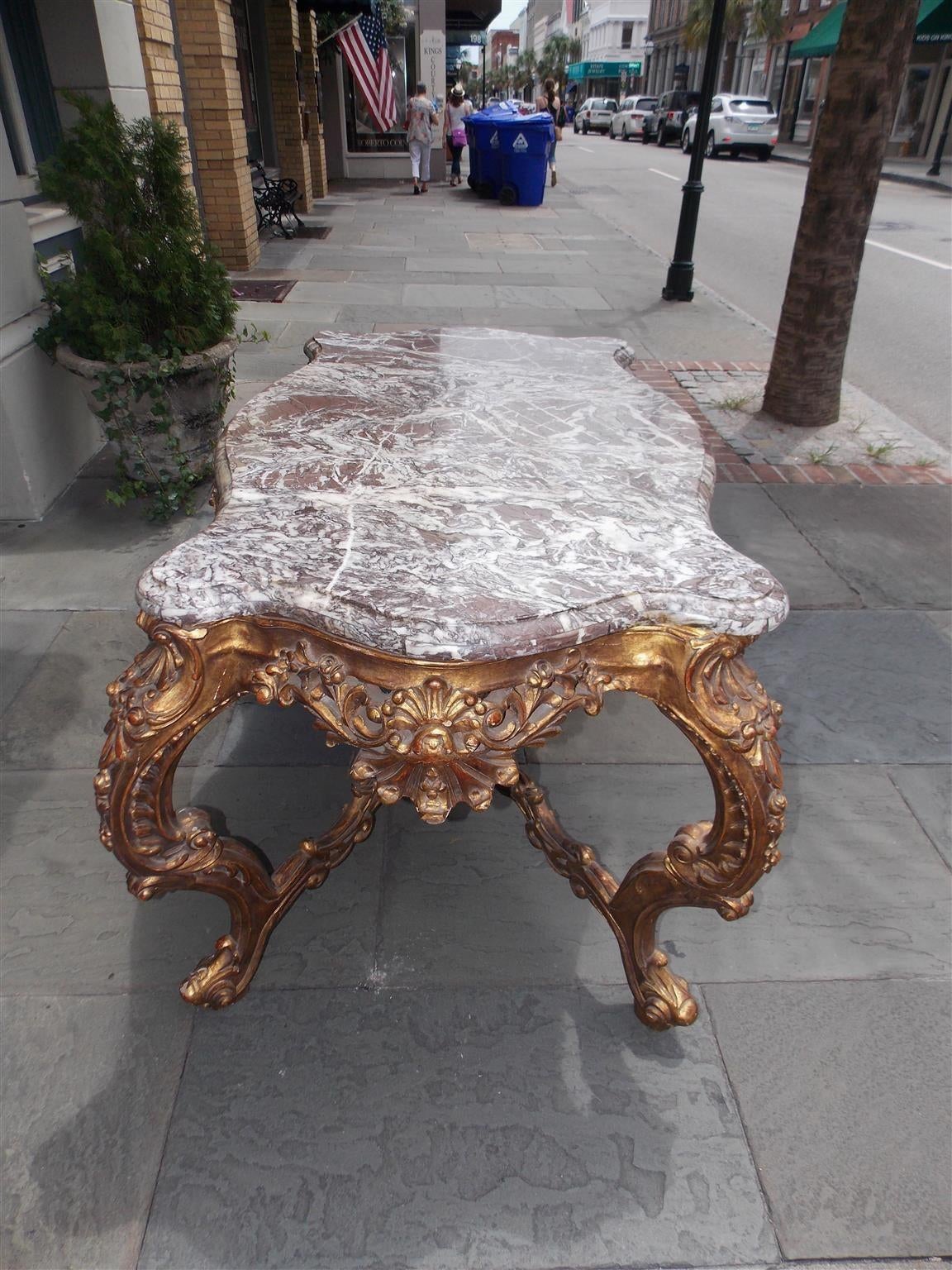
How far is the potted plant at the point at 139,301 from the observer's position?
373 centimetres

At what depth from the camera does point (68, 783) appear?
2.54 meters

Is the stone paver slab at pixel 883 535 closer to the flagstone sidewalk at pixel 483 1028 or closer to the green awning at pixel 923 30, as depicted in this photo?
the flagstone sidewalk at pixel 483 1028

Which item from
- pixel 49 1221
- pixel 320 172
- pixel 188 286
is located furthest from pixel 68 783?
pixel 320 172

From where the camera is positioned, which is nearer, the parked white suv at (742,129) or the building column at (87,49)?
the building column at (87,49)

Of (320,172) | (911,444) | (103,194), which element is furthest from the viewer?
(320,172)

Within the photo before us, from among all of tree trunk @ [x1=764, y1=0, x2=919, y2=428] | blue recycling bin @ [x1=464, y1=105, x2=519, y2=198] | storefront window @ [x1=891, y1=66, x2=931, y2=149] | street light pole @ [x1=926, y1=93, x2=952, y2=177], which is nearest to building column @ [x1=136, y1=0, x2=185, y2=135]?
tree trunk @ [x1=764, y1=0, x2=919, y2=428]

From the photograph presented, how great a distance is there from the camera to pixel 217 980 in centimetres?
189

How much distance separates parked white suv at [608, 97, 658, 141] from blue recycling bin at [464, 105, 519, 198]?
24.1 meters

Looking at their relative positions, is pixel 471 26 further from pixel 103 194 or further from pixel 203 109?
pixel 103 194

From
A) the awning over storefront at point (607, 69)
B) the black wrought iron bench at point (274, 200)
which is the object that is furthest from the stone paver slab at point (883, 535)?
the awning over storefront at point (607, 69)

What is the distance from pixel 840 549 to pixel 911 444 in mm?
1838

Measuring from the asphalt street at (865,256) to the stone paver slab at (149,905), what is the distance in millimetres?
5211

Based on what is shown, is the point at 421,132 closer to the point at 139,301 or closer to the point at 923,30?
the point at 139,301

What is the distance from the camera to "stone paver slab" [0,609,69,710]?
116 inches
